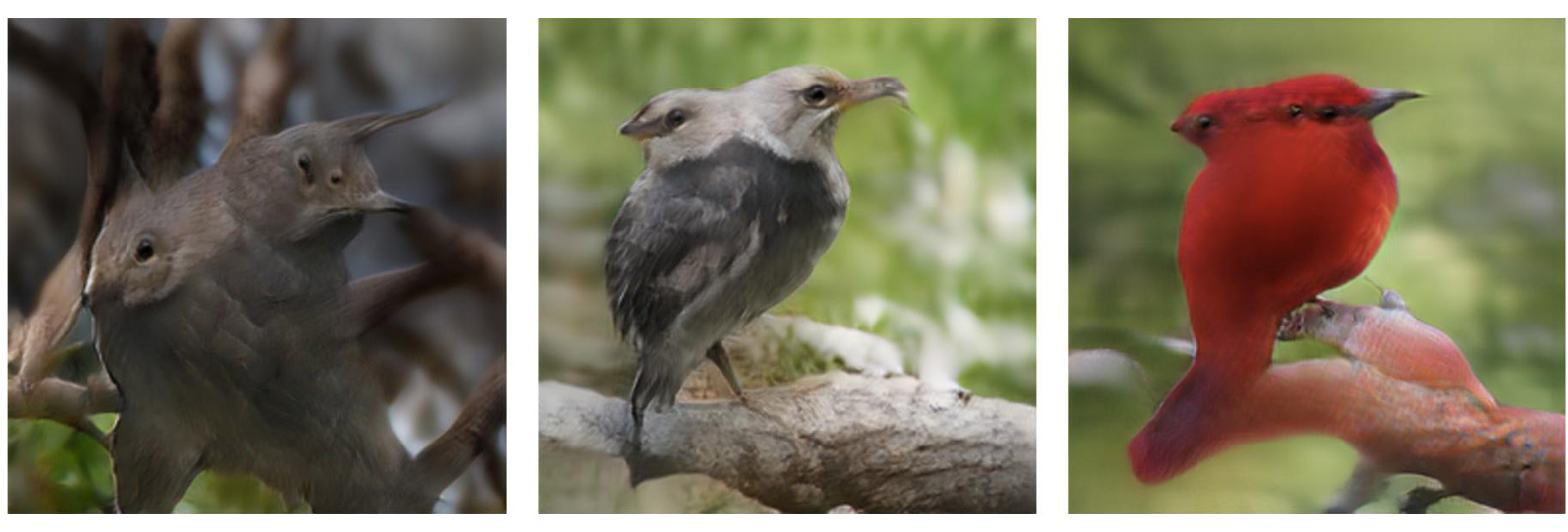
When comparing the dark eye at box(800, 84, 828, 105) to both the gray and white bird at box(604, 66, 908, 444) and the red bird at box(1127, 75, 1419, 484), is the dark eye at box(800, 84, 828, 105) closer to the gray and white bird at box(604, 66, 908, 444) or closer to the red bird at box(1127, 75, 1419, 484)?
the gray and white bird at box(604, 66, 908, 444)

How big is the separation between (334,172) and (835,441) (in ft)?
3.57

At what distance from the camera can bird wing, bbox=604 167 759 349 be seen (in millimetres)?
3502

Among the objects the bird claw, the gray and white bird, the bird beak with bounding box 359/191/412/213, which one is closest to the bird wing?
the gray and white bird

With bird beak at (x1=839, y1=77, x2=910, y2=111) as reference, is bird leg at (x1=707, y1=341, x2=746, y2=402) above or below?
below

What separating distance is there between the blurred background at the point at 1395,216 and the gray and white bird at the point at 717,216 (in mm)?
494

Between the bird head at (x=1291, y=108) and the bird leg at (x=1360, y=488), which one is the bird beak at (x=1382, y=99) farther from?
the bird leg at (x=1360, y=488)

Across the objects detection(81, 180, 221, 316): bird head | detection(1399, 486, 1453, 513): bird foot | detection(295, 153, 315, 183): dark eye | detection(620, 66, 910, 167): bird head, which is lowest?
detection(1399, 486, 1453, 513): bird foot

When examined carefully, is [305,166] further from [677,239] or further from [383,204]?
[677,239]

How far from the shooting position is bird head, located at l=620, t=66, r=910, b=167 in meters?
3.53

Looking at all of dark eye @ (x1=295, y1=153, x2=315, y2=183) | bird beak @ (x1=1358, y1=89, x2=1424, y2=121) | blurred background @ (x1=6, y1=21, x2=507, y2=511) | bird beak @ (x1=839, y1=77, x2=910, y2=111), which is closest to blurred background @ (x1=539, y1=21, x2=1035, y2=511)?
bird beak @ (x1=839, y1=77, x2=910, y2=111)

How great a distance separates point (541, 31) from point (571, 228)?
0.39m

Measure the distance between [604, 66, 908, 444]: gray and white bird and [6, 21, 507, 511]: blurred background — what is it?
0.27 meters

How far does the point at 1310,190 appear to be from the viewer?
138 inches

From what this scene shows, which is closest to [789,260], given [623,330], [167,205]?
[623,330]
